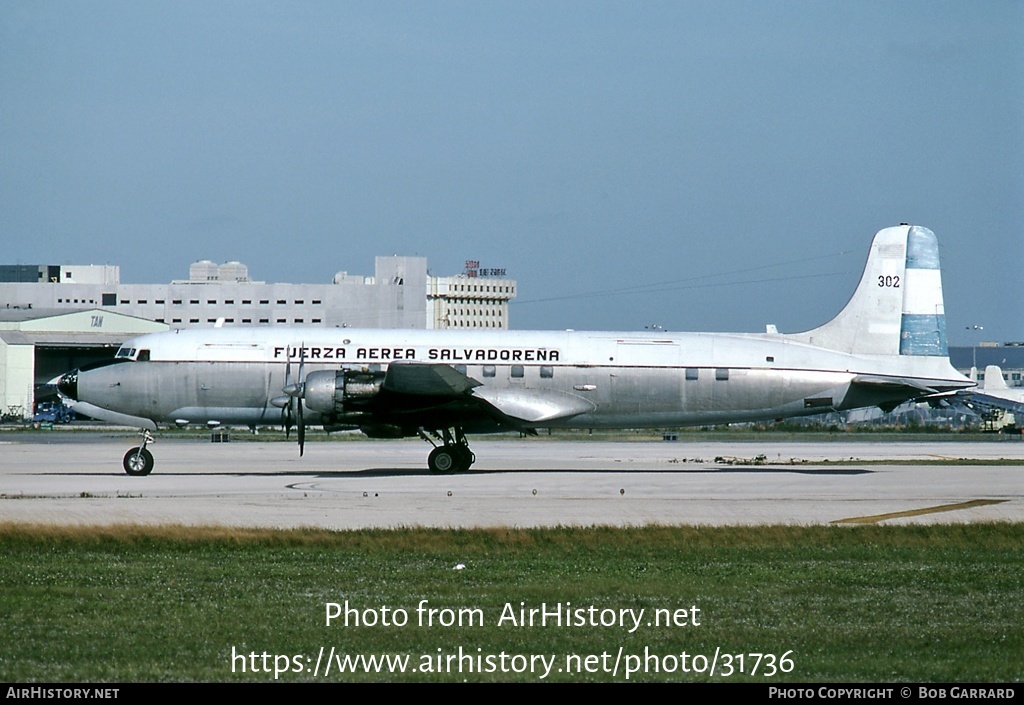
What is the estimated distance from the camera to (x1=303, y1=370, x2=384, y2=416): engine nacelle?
103 ft

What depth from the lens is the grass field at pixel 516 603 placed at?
10.3 m

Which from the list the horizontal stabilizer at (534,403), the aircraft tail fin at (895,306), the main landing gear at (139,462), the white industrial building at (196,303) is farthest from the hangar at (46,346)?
the aircraft tail fin at (895,306)

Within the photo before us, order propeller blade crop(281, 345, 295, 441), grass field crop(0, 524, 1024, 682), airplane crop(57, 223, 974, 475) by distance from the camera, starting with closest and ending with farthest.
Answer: grass field crop(0, 524, 1024, 682) < airplane crop(57, 223, 974, 475) < propeller blade crop(281, 345, 295, 441)

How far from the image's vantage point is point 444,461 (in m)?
33.2

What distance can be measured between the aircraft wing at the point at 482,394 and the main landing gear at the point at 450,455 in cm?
130

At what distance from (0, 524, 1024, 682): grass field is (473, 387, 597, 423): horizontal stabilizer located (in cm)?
1362

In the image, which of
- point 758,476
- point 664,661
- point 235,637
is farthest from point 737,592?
point 758,476

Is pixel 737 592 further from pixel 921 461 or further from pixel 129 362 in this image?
pixel 921 461

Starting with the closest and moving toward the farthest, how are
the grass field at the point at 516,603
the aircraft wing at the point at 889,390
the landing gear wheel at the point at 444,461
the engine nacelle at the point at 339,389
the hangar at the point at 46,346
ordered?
the grass field at the point at 516,603 < the engine nacelle at the point at 339,389 < the landing gear wheel at the point at 444,461 < the aircraft wing at the point at 889,390 < the hangar at the point at 46,346

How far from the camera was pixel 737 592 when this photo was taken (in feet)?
46.5

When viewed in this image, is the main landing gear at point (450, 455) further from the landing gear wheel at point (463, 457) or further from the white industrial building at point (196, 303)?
the white industrial building at point (196, 303)

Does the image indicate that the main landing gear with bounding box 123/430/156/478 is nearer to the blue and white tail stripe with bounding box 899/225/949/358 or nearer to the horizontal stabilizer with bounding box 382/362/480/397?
the horizontal stabilizer with bounding box 382/362/480/397

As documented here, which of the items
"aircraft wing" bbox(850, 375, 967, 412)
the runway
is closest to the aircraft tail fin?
"aircraft wing" bbox(850, 375, 967, 412)

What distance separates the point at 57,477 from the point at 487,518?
1512 cm
